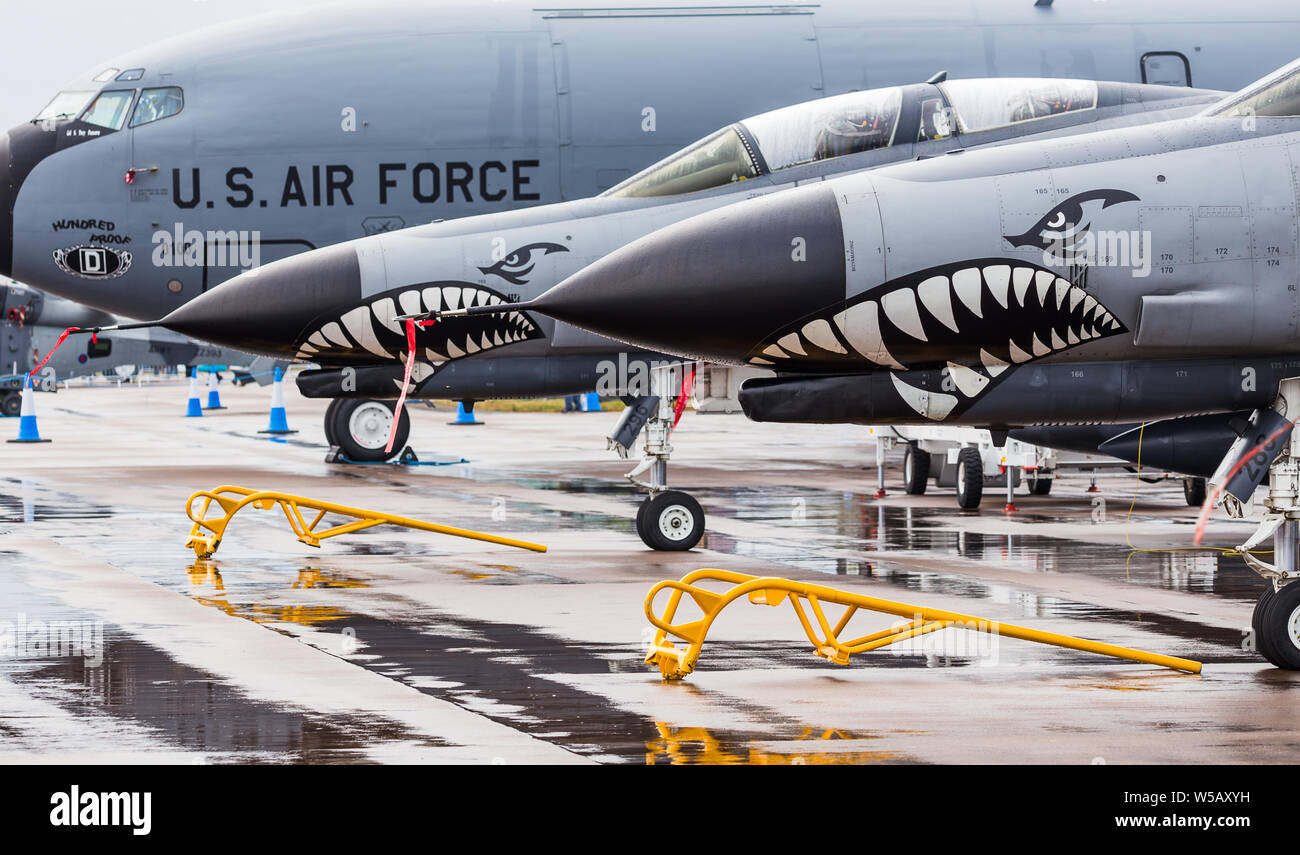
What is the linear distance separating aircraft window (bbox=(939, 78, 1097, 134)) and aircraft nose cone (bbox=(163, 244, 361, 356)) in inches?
188

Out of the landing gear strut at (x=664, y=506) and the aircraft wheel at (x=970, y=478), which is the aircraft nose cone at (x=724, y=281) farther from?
the aircraft wheel at (x=970, y=478)

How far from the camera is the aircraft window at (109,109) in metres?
18.0

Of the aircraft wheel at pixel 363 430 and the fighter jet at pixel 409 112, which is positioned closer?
the fighter jet at pixel 409 112

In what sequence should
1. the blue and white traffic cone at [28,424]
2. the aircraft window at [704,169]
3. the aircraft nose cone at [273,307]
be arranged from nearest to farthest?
the aircraft window at [704,169]
the aircraft nose cone at [273,307]
the blue and white traffic cone at [28,424]

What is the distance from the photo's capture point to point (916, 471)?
1762cm

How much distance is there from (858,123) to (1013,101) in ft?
3.70

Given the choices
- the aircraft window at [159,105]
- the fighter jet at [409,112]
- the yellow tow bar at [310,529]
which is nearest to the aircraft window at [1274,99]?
the yellow tow bar at [310,529]

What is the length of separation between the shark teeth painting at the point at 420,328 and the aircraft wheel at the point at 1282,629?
6.95 meters

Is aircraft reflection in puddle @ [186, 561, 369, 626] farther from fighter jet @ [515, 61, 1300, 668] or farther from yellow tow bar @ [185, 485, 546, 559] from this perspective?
fighter jet @ [515, 61, 1300, 668]

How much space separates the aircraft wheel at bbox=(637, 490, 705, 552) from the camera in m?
12.6

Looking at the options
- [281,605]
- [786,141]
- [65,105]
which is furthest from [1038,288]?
[65,105]

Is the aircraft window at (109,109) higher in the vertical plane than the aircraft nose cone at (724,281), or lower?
higher

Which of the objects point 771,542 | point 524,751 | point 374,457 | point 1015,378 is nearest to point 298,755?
point 524,751

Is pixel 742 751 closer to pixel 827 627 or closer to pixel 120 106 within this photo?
pixel 827 627
